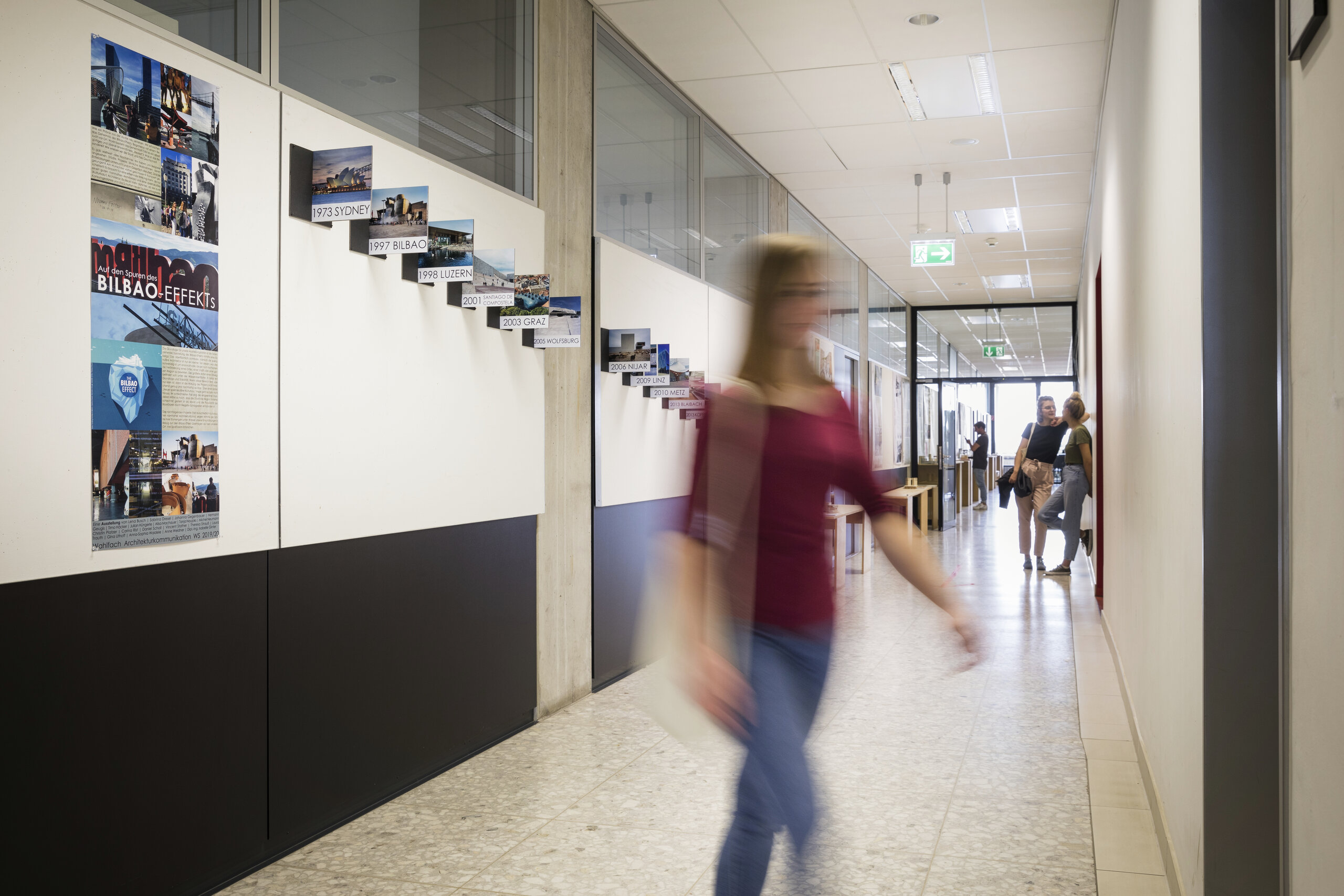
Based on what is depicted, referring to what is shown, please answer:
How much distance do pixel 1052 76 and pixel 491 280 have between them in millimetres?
3952

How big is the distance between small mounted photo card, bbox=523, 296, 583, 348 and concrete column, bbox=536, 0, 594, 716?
0.24 metres

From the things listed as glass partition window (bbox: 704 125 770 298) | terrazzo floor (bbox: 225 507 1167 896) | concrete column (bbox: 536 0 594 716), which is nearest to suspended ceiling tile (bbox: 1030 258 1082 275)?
glass partition window (bbox: 704 125 770 298)

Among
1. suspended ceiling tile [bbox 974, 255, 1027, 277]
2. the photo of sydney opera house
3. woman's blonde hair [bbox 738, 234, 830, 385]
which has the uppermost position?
suspended ceiling tile [bbox 974, 255, 1027, 277]

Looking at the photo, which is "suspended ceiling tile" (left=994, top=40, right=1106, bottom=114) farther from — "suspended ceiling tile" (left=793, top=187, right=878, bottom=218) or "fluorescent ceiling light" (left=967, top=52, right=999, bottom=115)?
"suspended ceiling tile" (left=793, top=187, right=878, bottom=218)

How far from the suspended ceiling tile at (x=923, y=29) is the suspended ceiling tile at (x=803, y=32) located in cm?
8

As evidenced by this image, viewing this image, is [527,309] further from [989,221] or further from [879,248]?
[879,248]

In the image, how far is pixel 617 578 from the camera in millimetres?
5355

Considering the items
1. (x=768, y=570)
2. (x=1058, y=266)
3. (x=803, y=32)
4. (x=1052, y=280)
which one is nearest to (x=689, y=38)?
(x=803, y=32)

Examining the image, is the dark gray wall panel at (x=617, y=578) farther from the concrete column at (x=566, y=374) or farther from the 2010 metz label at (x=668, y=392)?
the 2010 metz label at (x=668, y=392)

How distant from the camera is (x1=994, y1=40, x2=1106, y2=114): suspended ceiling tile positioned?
18.5 ft

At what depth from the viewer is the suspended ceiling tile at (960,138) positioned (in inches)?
269

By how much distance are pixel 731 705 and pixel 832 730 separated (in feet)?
8.78

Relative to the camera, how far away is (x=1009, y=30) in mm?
5367

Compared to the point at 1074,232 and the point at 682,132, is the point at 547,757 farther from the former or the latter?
the point at 1074,232
